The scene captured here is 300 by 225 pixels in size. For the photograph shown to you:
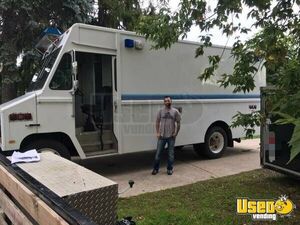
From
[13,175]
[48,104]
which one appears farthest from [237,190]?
[13,175]

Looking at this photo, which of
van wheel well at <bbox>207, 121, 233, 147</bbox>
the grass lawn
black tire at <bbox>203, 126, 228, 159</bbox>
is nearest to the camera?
the grass lawn

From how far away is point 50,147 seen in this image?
7516 mm

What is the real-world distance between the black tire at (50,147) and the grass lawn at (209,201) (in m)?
1.85

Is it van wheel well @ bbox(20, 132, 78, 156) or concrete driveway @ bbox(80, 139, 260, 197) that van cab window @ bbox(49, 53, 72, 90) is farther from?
concrete driveway @ bbox(80, 139, 260, 197)

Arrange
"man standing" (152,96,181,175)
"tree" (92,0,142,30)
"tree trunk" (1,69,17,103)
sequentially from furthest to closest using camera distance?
"tree" (92,0,142,30), "tree trunk" (1,69,17,103), "man standing" (152,96,181,175)

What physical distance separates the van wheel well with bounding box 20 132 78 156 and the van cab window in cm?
94

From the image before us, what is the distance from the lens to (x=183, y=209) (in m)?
5.69

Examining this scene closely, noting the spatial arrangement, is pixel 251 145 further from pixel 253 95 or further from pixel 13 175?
pixel 13 175

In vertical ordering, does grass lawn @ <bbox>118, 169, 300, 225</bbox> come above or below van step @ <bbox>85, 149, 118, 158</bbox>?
below

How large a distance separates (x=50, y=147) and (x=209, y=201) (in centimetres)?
328

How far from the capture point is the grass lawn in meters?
5.21

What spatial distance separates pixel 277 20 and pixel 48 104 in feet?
14.3

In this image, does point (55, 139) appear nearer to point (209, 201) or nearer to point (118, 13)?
point (209, 201)

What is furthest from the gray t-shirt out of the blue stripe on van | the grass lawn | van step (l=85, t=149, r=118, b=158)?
the grass lawn
